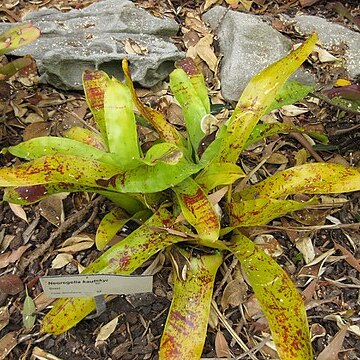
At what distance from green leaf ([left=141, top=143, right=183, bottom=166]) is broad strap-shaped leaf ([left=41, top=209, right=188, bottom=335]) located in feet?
0.64

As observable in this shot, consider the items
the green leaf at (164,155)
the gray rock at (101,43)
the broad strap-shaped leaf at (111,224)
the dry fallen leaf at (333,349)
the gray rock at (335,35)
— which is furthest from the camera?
the gray rock at (335,35)

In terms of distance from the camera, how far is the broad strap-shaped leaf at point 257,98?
1.44m

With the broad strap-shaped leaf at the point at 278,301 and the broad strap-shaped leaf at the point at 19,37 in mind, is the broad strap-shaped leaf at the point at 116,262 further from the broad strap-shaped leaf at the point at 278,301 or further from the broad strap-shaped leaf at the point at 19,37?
the broad strap-shaped leaf at the point at 19,37

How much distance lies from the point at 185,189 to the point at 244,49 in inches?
32.3

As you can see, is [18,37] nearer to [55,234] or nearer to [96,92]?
[96,92]

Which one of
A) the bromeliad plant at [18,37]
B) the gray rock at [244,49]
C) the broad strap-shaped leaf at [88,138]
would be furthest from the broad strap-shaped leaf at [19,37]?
the gray rock at [244,49]

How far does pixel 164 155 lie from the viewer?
1.21 m

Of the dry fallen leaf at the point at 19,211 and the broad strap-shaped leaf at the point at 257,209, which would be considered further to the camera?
the dry fallen leaf at the point at 19,211

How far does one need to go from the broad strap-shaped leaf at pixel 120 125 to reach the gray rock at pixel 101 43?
581mm

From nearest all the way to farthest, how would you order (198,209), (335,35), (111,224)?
1. (198,209)
2. (111,224)
3. (335,35)

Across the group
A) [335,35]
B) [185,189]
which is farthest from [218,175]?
[335,35]

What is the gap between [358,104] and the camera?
66.5 inches

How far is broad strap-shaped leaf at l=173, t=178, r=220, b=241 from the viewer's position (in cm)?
130

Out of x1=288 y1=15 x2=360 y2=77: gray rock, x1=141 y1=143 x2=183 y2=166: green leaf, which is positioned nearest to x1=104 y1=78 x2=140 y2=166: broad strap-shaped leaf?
x1=141 y1=143 x2=183 y2=166: green leaf
